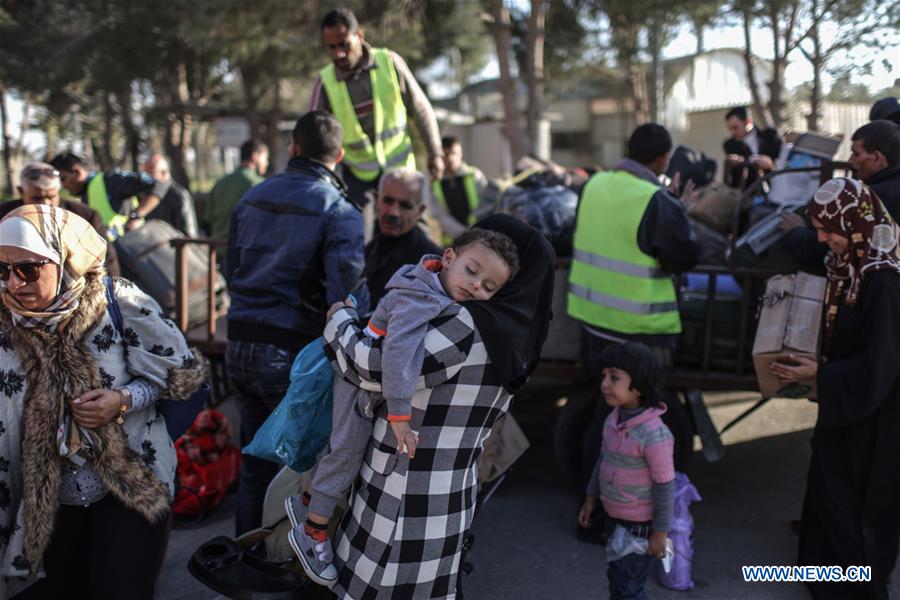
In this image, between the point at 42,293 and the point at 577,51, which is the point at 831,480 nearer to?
the point at 42,293

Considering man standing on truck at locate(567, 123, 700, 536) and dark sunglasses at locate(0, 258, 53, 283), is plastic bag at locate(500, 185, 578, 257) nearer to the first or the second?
man standing on truck at locate(567, 123, 700, 536)

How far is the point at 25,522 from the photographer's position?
96.8 inches

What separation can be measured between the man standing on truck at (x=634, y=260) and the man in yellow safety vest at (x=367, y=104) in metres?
1.32

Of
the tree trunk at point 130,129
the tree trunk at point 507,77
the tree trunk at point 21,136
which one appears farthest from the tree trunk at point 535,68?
the tree trunk at point 21,136

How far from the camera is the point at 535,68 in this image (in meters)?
12.7

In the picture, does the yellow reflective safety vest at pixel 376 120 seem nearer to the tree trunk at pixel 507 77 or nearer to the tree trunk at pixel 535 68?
the tree trunk at pixel 535 68

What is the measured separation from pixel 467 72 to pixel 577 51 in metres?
16.2


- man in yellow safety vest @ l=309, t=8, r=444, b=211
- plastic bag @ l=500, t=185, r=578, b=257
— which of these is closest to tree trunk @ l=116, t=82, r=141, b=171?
man in yellow safety vest @ l=309, t=8, r=444, b=211

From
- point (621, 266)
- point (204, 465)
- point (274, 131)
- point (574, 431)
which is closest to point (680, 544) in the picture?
point (574, 431)

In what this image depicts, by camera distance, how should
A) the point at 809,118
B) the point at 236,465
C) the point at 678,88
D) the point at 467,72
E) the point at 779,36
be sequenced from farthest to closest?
the point at 467,72, the point at 678,88, the point at 779,36, the point at 809,118, the point at 236,465

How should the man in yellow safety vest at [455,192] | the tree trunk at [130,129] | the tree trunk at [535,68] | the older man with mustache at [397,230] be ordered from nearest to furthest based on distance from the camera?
the older man with mustache at [397,230], the man in yellow safety vest at [455,192], the tree trunk at [535,68], the tree trunk at [130,129]

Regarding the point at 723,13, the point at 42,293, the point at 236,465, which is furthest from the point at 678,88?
the point at 42,293

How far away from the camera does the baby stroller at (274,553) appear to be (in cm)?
264

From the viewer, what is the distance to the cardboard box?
11.5ft
